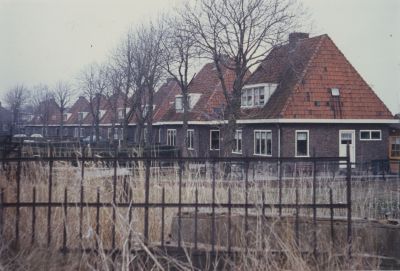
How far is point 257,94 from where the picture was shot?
1095 inches

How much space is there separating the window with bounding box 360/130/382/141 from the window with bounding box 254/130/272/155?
5.16 metres

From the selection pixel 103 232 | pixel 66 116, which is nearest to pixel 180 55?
Result: pixel 103 232

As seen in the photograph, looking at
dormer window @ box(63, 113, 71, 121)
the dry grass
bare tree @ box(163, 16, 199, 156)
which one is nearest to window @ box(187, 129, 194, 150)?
bare tree @ box(163, 16, 199, 156)

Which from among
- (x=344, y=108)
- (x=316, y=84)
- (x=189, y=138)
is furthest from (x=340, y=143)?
(x=189, y=138)

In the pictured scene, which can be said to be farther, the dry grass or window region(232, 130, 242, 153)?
window region(232, 130, 242, 153)

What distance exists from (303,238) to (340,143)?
1912cm

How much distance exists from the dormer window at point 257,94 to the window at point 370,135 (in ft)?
19.4

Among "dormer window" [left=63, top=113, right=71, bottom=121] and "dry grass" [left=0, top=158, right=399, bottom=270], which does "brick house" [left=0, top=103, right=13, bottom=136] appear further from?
"dormer window" [left=63, top=113, right=71, bottom=121]

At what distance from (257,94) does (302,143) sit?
549 centimetres

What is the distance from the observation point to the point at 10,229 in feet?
18.0

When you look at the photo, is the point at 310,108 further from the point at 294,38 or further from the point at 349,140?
the point at 294,38

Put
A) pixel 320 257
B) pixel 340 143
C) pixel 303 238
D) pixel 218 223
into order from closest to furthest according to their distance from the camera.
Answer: pixel 320 257, pixel 303 238, pixel 218 223, pixel 340 143

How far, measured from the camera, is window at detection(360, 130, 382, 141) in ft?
80.2

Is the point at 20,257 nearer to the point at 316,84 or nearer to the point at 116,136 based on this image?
the point at 316,84
